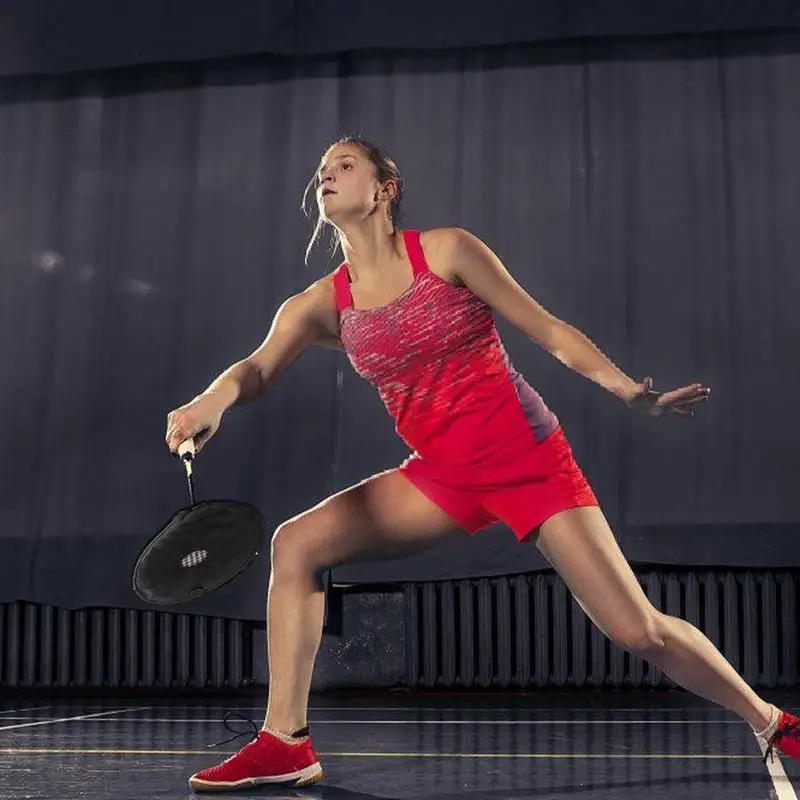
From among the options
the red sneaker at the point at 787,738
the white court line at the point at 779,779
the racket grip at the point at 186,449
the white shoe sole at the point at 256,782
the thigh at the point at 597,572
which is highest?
the racket grip at the point at 186,449

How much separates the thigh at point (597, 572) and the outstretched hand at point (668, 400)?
25cm

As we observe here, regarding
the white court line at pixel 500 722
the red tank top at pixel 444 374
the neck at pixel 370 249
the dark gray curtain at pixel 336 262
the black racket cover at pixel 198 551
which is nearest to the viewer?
the black racket cover at pixel 198 551

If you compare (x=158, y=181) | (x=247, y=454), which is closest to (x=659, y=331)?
(x=247, y=454)

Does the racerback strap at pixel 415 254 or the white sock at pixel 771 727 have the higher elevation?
the racerback strap at pixel 415 254

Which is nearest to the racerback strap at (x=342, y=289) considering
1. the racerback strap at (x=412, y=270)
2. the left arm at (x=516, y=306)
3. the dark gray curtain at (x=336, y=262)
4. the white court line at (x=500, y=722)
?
the racerback strap at (x=412, y=270)

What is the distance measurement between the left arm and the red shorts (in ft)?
0.58

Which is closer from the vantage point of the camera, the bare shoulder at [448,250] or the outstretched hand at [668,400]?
the outstretched hand at [668,400]

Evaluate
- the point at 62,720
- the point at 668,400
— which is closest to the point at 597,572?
the point at 668,400

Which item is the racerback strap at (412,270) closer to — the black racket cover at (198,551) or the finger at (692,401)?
the black racket cover at (198,551)

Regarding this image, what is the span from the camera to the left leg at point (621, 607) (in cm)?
256

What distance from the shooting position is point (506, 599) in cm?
606

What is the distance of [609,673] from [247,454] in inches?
73.2

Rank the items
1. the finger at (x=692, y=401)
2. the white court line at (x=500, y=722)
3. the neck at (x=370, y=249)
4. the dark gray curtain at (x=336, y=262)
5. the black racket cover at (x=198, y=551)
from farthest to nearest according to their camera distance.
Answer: the dark gray curtain at (x=336, y=262) < the white court line at (x=500, y=722) < the neck at (x=370, y=249) < the black racket cover at (x=198, y=551) < the finger at (x=692, y=401)

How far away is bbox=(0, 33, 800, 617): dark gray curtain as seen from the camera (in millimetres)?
5910
